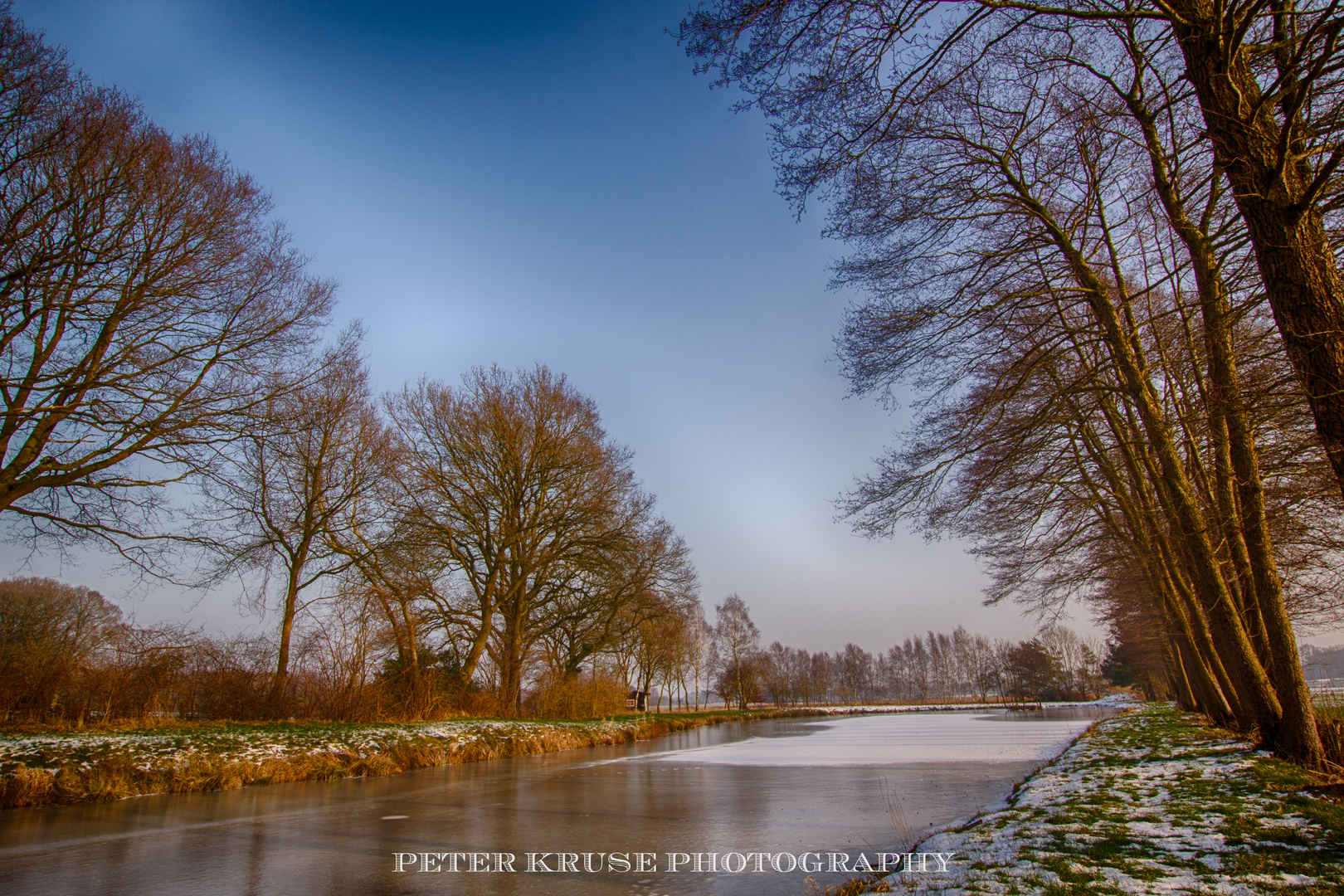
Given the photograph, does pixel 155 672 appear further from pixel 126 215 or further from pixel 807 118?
pixel 807 118

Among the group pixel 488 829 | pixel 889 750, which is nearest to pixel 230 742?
pixel 488 829

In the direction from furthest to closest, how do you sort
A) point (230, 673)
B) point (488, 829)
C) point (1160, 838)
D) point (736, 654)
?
point (736, 654)
point (230, 673)
point (488, 829)
point (1160, 838)

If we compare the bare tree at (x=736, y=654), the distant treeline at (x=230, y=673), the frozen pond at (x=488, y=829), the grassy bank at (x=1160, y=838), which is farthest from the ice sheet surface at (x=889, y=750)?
the bare tree at (x=736, y=654)

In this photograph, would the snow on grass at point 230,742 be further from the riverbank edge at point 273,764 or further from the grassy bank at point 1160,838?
the grassy bank at point 1160,838

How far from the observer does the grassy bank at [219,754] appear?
26.0 feet

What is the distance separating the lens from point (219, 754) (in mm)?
9594

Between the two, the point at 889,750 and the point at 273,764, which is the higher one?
the point at 273,764

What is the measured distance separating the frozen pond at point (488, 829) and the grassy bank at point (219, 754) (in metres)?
0.43

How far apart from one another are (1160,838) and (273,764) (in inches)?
458

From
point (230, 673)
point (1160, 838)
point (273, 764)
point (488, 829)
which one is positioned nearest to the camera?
point (1160, 838)

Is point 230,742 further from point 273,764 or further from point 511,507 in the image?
point 511,507

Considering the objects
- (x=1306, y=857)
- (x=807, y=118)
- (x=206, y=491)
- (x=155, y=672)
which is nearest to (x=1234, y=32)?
(x=807, y=118)

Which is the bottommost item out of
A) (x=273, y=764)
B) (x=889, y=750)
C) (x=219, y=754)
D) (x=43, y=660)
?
(x=889, y=750)

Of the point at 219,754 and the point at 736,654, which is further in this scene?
the point at 736,654
